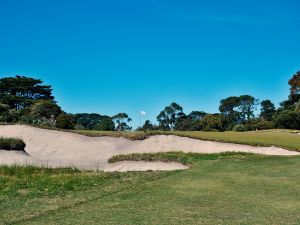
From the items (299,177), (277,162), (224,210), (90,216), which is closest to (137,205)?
(90,216)

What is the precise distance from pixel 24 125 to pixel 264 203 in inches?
900

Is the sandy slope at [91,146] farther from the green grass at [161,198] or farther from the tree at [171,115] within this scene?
the tree at [171,115]

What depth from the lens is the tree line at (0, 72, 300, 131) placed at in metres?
56.3

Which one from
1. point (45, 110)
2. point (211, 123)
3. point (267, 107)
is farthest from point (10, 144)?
point (267, 107)

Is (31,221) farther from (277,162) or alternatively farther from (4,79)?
(4,79)

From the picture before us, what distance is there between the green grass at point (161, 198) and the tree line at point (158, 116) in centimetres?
2954

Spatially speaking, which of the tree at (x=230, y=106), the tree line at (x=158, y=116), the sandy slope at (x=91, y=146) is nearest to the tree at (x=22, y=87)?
the tree line at (x=158, y=116)

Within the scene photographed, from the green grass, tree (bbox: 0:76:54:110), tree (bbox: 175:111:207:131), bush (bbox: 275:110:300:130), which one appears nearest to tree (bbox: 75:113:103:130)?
tree (bbox: 0:76:54:110)

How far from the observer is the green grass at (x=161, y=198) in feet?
24.2

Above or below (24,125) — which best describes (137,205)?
below

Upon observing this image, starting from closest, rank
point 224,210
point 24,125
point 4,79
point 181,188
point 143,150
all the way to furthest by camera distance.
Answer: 1. point 224,210
2. point 181,188
3. point 143,150
4. point 24,125
5. point 4,79

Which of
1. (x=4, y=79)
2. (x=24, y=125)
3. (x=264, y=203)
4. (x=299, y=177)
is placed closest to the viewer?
(x=264, y=203)

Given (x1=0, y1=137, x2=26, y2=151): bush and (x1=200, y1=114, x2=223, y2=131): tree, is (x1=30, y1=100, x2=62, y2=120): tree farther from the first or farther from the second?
(x1=0, y1=137, x2=26, y2=151): bush

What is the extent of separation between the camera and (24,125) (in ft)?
94.4
